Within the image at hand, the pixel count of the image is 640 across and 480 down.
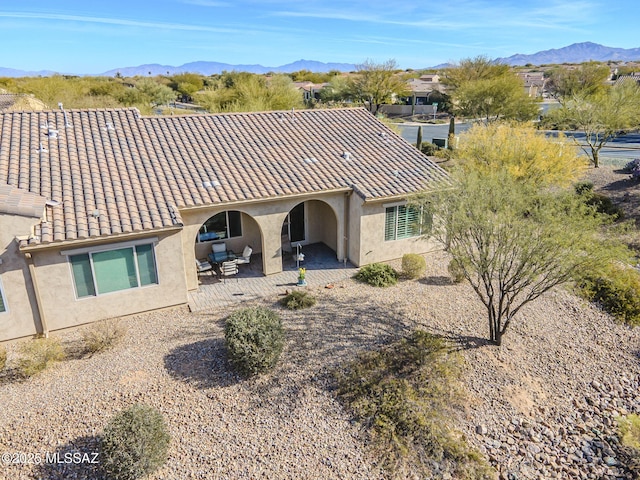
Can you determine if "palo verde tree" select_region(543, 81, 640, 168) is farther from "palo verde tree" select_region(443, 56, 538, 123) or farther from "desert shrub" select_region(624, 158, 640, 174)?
"palo verde tree" select_region(443, 56, 538, 123)

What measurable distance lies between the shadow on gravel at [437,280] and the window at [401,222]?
2.05 meters

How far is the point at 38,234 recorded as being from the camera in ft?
44.4

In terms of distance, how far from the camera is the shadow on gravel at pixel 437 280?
1864 centimetres

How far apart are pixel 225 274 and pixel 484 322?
10.3 metres

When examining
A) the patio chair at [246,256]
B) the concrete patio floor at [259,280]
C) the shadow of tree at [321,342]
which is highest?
the patio chair at [246,256]

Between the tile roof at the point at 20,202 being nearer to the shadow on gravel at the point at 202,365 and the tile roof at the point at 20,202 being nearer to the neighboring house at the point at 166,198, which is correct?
the neighboring house at the point at 166,198

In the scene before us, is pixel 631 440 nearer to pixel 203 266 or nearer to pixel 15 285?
pixel 203 266

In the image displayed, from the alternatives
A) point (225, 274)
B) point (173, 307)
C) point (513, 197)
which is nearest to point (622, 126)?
point (513, 197)

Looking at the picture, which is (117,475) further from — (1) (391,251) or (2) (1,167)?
(1) (391,251)

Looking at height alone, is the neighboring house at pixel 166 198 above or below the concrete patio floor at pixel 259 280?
above

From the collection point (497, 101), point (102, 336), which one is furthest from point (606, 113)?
point (102, 336)

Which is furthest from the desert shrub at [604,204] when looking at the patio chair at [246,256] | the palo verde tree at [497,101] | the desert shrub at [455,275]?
the palo verde tree at [497,101]

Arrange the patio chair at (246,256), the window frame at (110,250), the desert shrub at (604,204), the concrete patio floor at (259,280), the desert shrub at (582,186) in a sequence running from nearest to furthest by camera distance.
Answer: the window frame at (110,250), the concrete patio floor at (259,280), the patio chair at (246,256), the desert shrub at (604,204), the desert shrub at (582,186)

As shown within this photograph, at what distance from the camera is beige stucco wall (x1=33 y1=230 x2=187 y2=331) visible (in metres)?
14.1
